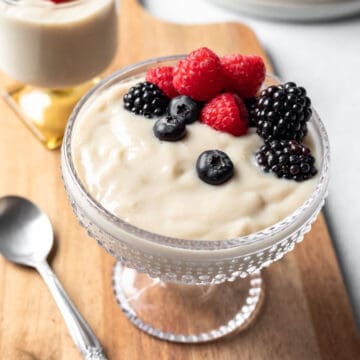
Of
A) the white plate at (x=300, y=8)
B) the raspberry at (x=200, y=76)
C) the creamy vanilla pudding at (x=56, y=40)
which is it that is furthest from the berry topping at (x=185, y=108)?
the white plate at (x=300, y=8)

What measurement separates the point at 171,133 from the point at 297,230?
328 mm

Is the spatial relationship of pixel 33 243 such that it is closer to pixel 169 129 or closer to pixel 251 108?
pixel 169 129

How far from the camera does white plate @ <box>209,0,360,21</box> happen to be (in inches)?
93.1

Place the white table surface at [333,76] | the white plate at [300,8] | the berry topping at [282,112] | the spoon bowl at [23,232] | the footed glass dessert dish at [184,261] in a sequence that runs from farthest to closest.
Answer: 1. the white plate at [300,8]
2. the white table surface at [333,76]
3. the spoon bowl at [23,232]
4. the berry topping at [282,112]
5. the footed glass dessert dish at [184,261]

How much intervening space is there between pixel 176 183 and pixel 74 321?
1.51 ft

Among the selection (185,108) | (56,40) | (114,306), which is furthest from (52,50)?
(114,306)

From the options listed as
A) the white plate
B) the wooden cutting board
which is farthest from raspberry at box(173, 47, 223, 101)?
the white plate

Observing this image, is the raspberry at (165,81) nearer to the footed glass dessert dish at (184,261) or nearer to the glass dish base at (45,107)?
the footed glass dessert dish at (184,261)

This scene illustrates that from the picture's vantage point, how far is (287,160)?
1243 mm

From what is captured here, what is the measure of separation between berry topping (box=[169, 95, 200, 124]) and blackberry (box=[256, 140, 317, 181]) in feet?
0.56

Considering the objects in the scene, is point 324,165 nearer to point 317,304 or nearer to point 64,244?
point 317,304

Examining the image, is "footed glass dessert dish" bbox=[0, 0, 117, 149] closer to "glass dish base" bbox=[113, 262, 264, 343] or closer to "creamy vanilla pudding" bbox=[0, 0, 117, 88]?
"creamy vanilla pudding" bbox=[0, 0, 117, 88]

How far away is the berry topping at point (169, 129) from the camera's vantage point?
1283mm

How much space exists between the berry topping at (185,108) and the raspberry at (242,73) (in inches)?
4.0
